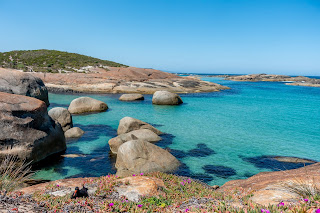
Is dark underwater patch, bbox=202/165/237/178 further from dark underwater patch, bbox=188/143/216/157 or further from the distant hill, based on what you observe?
the distant hill

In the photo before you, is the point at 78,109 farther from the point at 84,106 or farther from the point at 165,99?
the point at 165,99

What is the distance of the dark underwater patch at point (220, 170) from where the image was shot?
40.2ft

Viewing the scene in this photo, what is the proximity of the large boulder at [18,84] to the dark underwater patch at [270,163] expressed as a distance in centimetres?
1822

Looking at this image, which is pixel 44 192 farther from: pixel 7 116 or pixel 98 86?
pixel 98 86

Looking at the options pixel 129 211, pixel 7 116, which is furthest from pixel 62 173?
pixel 129 211

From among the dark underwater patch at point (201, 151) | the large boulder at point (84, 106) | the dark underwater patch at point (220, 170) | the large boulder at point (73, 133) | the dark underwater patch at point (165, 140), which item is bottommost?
the dark underwater patch at point (220, 170)

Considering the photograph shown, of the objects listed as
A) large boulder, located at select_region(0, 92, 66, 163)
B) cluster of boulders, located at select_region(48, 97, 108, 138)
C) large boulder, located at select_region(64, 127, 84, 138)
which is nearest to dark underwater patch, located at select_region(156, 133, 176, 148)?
large boulder, located at select_region(64, 127, 84, 138)

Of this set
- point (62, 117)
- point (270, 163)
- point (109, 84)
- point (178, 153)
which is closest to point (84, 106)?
point (62, 117)

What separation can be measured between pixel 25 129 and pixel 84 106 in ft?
51.3

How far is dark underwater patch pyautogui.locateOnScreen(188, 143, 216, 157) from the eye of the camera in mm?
14959

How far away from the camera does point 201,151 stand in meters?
15.6

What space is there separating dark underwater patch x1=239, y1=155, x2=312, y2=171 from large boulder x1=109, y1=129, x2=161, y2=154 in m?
6.46

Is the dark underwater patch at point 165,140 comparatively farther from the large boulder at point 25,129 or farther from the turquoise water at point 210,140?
the large boulder at point 25,129

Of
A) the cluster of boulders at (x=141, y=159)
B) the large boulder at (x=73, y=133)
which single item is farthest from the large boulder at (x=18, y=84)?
the cluster of boulders at (x=141, y=159)
